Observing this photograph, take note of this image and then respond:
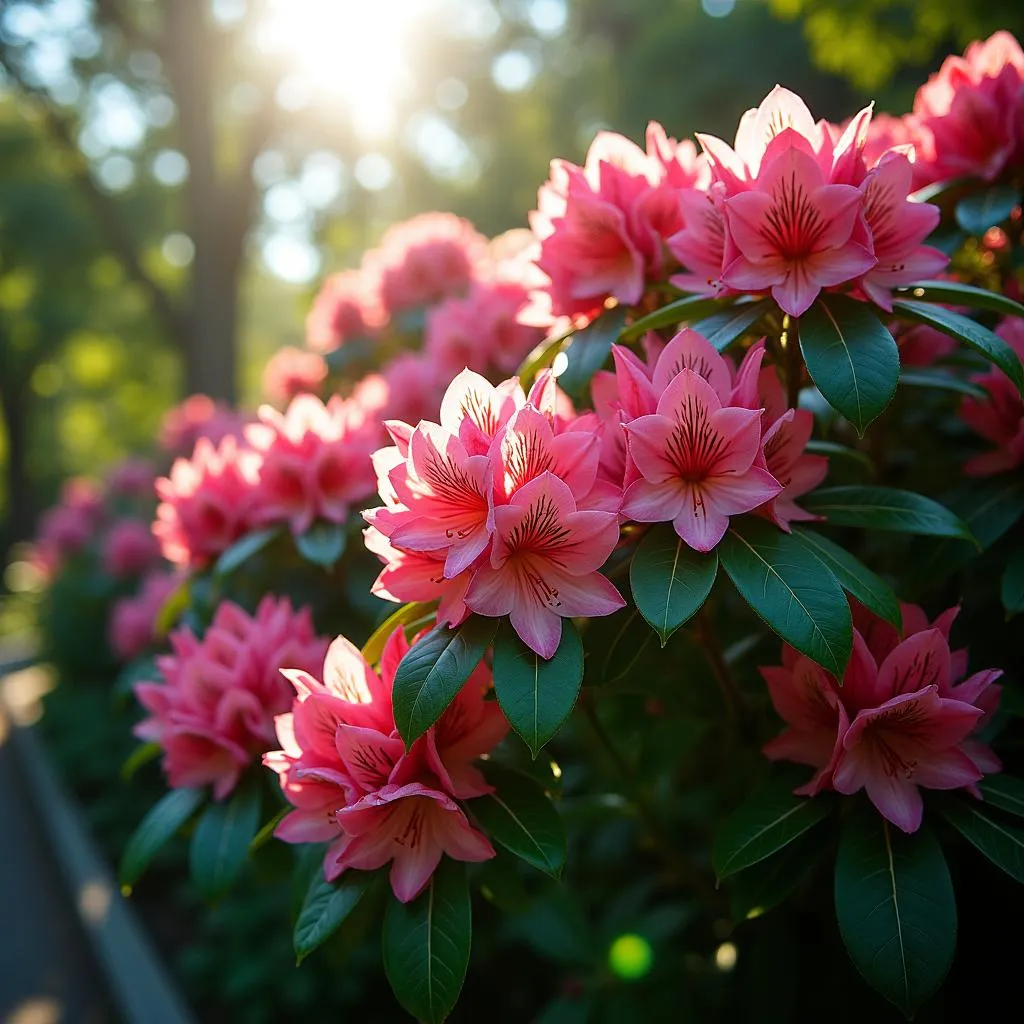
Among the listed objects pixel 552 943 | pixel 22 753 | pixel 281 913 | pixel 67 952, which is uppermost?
pixel 552 943

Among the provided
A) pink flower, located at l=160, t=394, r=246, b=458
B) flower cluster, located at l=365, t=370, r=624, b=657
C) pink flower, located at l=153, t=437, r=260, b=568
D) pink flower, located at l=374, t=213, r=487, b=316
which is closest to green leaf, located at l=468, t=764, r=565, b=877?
flower cluster, located at l=365, t=370, r=624, b=657

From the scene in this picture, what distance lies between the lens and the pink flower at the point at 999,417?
1.40 meters

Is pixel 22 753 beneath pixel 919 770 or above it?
beneath

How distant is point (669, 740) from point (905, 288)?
0.92 metres

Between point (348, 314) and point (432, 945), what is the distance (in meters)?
2.56

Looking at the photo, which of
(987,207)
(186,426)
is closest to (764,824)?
(987,207)

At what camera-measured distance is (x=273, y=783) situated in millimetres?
1561

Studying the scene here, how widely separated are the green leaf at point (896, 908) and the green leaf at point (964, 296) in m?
0.70

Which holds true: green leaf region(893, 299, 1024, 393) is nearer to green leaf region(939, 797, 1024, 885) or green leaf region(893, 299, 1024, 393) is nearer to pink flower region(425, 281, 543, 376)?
green leaf region(939, 797, 1024, 885)

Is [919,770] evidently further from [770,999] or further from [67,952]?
[67,952]

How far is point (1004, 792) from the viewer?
3.75ft

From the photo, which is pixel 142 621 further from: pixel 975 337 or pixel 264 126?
pixel 264 126

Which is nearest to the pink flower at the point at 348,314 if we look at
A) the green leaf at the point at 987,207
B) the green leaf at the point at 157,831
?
the green leaf at the point at 157,831

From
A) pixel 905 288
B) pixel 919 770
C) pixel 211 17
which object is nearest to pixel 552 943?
pixel 919 770
